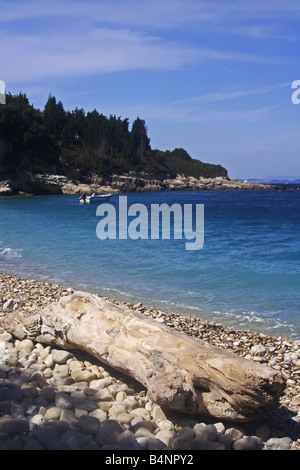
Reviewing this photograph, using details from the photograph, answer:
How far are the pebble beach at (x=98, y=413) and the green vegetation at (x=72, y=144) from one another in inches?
2738

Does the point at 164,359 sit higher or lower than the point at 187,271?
higher

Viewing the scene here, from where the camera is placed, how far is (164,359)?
4875 mm

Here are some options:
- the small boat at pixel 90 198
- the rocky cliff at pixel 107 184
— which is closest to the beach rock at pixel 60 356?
the small boat at pixel 90 198

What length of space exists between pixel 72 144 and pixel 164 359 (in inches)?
3629

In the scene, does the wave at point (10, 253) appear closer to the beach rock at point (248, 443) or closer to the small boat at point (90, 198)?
the beach rock at point (248, 443)

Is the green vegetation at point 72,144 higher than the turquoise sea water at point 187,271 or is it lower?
higher

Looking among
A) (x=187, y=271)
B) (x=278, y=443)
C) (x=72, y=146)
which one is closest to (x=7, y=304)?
(x=278, y=443)

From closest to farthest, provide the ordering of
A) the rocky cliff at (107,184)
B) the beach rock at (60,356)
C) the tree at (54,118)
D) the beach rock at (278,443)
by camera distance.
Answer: the beach rock at (278,443) → the beach rock at (60,356) → the rocky cliff at (107,184) → the tree at (54,118)

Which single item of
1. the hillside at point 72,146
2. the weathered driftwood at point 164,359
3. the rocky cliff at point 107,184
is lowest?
the weathered driftwood at point 164,359

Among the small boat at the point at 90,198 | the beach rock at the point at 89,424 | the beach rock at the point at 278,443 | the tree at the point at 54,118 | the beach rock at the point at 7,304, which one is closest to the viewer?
the beach rock at the point at 89,424

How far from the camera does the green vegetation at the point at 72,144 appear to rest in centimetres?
7481

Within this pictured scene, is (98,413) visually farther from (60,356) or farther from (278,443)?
(278,443)

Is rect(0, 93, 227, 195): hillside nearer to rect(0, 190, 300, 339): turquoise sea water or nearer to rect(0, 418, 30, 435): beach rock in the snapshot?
rect(0, 190, 300, 339): turquoise sea water
